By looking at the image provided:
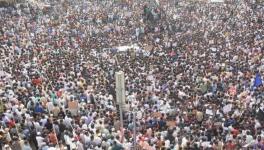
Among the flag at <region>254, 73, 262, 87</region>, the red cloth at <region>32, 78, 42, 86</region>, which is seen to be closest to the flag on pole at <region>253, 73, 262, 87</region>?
the flag at <region>254, 73, 262, 87</region>

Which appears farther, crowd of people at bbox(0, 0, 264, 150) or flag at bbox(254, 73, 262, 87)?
flag at bbox(254, 73, 262, 87)

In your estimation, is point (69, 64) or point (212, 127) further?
point (69, 64)

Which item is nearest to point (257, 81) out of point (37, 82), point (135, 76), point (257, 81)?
point (257, 81)

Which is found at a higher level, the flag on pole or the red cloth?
the red cloth

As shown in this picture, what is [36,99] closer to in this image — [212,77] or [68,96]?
[68,96]

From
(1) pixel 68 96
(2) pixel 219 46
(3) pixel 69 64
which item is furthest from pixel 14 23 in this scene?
(1) pixel 68 96

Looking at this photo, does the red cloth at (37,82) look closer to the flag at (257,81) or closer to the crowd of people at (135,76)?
the crowd of people at (135,76)

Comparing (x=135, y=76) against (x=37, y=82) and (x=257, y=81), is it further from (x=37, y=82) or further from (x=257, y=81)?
(x=257, y=81)

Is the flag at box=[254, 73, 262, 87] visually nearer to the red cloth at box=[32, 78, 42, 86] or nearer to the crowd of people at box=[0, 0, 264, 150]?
the crowd of people at box=[0, 0, 264, 150]
